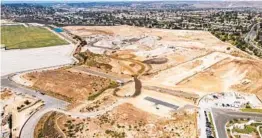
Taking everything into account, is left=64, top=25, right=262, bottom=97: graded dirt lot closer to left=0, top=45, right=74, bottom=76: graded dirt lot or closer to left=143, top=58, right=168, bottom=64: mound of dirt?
left=143, top=58, right=168, bottom=64: mound of dirt

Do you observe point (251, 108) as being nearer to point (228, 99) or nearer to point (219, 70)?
point (228, 99)

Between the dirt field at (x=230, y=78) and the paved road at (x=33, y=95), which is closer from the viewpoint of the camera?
the paved road at (x=33, y=95)

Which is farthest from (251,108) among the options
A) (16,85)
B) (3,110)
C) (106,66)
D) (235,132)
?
(16,85)

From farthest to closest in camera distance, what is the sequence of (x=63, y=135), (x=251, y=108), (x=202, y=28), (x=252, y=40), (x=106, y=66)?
(x=202, y=28) < (x=252, y=40) < (x=106, y=66) < (x=251, y=108) < (x=63, y=135)

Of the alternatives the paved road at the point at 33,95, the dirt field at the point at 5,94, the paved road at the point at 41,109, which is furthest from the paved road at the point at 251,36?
the dirt field at the point at 5,94

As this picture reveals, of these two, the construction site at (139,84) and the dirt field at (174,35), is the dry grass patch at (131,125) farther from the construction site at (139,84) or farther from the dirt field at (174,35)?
the dirt field at (174,35)
